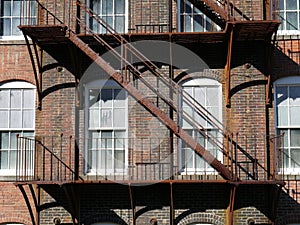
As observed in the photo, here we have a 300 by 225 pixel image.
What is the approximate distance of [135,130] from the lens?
14547mm

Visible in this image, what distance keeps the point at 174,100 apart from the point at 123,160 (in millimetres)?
1855

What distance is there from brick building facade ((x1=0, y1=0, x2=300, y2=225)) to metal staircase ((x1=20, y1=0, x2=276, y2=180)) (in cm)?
4

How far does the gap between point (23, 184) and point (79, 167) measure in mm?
1530

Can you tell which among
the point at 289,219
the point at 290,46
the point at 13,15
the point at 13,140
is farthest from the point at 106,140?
the point at 290,46

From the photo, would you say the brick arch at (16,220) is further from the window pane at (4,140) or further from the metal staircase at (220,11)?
the metal staircase at (220,11)

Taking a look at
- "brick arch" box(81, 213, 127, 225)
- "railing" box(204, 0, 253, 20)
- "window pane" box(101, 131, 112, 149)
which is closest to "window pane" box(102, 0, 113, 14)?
"railing" box(204, 0, 253, 20)

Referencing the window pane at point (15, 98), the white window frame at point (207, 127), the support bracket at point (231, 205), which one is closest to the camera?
the support bracket at point (231, 205)

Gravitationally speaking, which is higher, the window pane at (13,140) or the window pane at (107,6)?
the window pane at (107,6)

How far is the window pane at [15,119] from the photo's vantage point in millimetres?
15078

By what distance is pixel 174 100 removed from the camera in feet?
47.9

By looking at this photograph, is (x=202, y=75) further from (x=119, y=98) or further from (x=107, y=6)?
(x=107, y=6)

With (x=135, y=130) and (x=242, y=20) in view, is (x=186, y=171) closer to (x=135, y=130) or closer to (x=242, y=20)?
(x=135, y=130)

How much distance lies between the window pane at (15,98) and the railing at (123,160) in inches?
33.5

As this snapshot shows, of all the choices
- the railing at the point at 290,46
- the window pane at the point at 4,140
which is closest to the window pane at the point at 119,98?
the window pane at the point at 4,140
